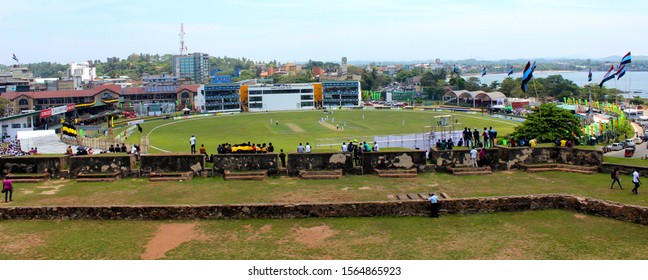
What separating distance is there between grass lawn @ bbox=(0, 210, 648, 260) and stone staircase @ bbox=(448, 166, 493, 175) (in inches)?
230

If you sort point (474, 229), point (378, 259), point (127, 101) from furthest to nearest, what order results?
point (127, 101) → point (474, 229) → point (378, 259)

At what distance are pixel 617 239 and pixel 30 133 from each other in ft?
156

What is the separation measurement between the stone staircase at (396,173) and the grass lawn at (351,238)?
590 cm

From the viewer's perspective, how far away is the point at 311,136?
5816 centimetres

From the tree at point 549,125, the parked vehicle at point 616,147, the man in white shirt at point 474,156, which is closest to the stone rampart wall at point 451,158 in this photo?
the man in white shirt at point 474,156

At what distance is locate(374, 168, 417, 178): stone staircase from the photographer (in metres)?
20.9

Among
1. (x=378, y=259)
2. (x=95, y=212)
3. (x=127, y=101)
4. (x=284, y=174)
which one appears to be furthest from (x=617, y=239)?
(x=127, y=101)

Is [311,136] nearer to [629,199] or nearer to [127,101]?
[629,199]

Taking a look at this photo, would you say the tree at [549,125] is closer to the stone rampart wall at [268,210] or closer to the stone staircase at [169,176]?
the stone rampart wall at [268,210]

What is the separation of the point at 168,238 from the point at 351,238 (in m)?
4.76

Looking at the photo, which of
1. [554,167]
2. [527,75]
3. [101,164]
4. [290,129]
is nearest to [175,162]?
[101,164]

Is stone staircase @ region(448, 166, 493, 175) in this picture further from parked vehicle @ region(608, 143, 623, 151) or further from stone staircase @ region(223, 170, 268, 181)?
parked vehicle @ region(608, 143, 623, 151)

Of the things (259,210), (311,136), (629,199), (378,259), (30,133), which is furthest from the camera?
(311,136)

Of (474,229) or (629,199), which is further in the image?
(629,199)
